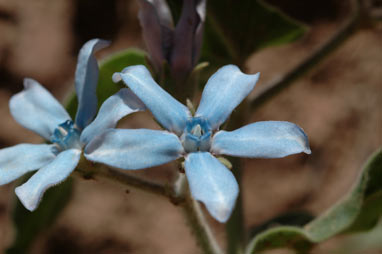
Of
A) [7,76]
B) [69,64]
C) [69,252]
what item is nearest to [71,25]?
[69,64]

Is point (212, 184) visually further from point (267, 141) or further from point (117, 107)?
point (117, 107)

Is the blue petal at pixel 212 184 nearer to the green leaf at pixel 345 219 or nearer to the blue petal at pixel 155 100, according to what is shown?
the blue petal at pixel 155 100

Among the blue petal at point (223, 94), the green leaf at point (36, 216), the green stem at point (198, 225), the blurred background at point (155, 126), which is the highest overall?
the blue petal at point (223, 94)

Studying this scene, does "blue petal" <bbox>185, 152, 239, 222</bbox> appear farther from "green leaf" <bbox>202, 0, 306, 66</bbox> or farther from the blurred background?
the blurred background

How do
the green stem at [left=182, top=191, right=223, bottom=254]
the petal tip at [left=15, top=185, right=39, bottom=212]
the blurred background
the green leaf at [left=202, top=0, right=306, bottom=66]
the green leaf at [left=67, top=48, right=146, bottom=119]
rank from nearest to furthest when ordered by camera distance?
the petal tip at [left=15, top=185, right=39, bottom=212], the green stem at [left=182, top=191, right=223, bottom=254], the green leaf at [left=67, top=48, right=146, bottom=119], the green leaf at [left=202, top=0, right=306, bottom=66], the blurred background

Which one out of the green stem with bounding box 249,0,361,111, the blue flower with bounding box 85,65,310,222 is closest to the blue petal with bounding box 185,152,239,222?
the blue flower with bounding box 85,65,310,222

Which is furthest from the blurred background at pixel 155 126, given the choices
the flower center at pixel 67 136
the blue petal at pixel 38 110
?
the flower center at pixel 67 136
